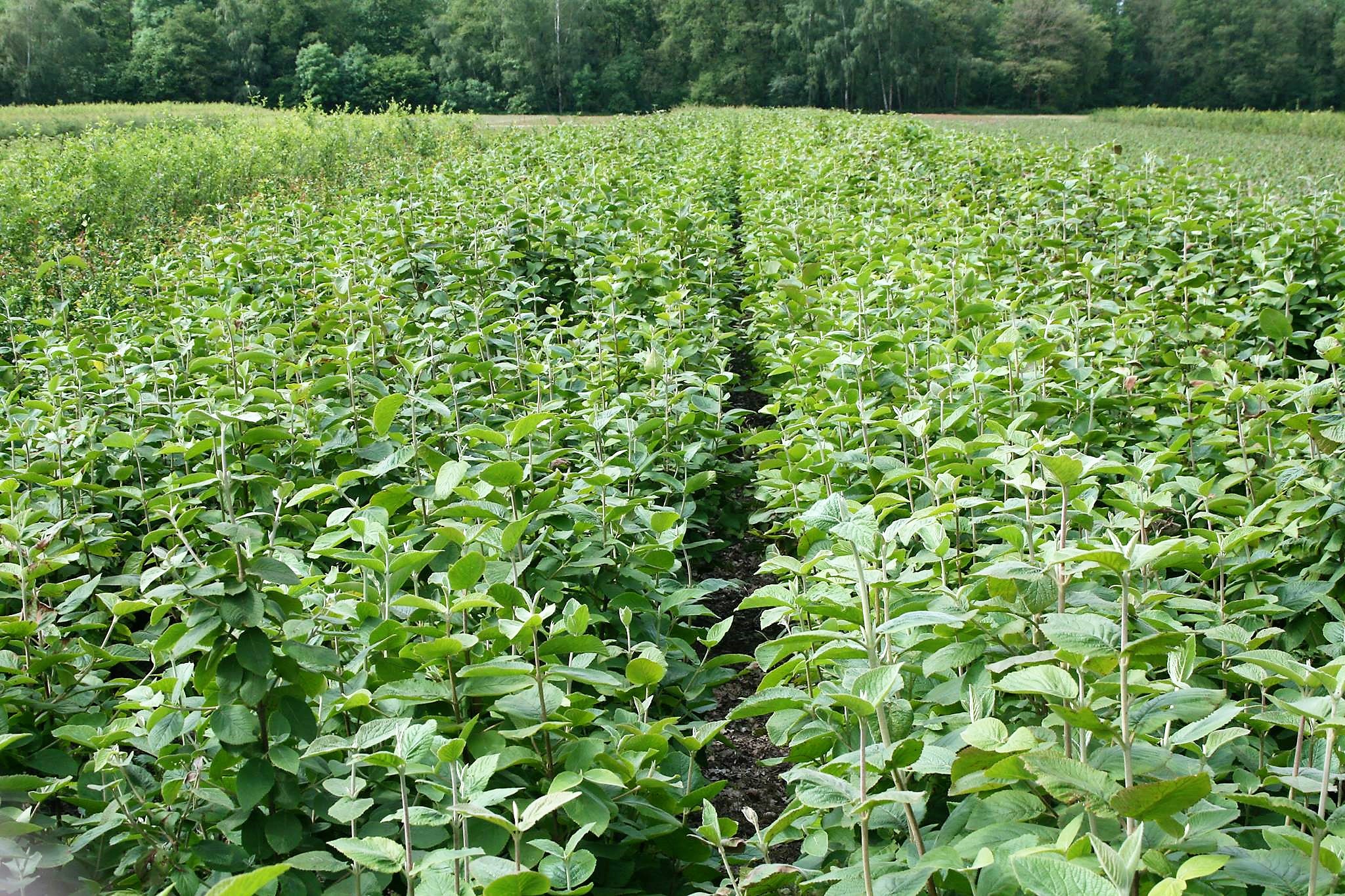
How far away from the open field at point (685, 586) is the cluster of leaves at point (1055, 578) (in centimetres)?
1

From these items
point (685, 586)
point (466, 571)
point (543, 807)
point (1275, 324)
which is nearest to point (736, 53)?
point (1275, 324)

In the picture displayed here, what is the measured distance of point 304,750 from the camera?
1785 mm

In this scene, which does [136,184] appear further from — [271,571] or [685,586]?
[271,571]

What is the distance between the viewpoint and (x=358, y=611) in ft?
5.97

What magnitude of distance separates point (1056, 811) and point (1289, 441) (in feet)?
5.83

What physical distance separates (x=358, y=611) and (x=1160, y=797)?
133cm

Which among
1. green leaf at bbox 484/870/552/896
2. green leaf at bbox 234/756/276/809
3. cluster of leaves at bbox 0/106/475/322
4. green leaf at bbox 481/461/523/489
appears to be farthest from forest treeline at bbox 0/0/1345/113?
green leaf at bbox 484/870/552/896

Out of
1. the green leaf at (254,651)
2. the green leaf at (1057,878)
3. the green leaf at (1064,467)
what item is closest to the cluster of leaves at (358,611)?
the green leaf at (254,651)

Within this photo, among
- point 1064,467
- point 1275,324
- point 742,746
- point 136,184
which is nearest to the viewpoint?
point 1064,467

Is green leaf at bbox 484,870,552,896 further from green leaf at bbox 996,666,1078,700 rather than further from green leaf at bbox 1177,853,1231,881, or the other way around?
green leaf at bbox 1177,853,1231,881

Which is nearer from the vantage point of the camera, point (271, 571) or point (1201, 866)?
point (1201, 866)

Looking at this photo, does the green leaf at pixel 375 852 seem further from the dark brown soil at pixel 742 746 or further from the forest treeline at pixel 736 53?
the forest treeline at pixel 736 53

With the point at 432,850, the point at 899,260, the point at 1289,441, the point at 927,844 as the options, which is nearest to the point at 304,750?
the point at 432,850

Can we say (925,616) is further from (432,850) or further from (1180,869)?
(432,850)
